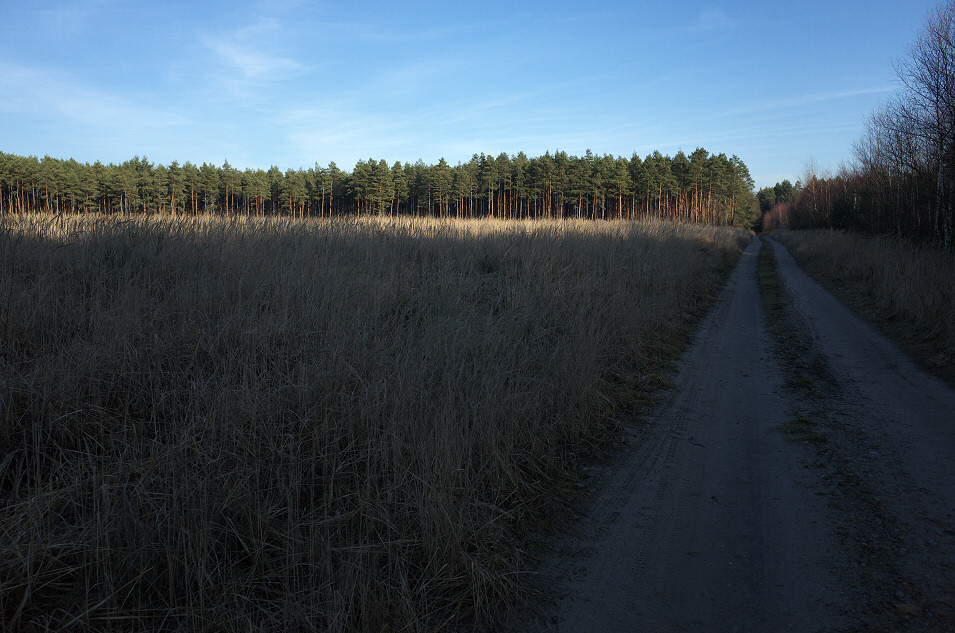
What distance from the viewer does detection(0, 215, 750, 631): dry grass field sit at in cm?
210

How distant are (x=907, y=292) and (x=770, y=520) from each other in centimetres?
965

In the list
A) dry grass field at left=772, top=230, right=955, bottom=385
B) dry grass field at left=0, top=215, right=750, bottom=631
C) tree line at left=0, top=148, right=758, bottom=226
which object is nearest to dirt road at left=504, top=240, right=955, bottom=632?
dry grass field at left=0, top=215, right=750, bottom=631

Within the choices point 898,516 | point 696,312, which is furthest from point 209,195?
point 898,516

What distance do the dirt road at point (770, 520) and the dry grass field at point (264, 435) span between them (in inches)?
17.1

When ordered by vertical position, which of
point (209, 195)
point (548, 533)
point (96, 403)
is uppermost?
point (209, 195)

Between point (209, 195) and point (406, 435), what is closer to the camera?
point (406, 435)

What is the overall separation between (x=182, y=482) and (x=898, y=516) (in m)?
4.14

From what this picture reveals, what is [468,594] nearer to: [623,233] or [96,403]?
[96,403]

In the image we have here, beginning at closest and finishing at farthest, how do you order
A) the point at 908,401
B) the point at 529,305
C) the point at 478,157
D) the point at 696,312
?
the point at 908,401 → the point at 529,305 → the point at 696,312 → the point at 478,157

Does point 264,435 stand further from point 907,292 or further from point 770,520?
point 907,292

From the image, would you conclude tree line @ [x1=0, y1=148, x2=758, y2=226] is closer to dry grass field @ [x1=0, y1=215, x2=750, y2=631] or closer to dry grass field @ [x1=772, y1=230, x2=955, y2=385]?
dry grass field @ [x1=772, y1=230, x2=955, y2=385]

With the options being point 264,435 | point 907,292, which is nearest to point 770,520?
point 264,435

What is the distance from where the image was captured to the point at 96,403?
3.09 meters

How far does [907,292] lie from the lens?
967 cm
